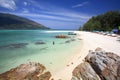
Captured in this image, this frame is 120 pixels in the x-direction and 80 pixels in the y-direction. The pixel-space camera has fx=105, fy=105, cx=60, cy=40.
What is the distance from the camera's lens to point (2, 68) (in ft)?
30.4

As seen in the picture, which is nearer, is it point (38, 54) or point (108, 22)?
point (38, 54)

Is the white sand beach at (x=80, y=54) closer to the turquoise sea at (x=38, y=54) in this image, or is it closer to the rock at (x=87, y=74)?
the turquoise sea at (x=38, y=54)

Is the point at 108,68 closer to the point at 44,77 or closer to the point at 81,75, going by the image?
the point at 81,75

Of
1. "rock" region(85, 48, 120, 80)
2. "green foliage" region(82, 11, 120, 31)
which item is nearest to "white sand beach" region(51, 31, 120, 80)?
"rock" region(85, 48, 120, 80)

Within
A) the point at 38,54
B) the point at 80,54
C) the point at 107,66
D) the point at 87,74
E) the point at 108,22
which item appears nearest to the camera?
the point at 107,66

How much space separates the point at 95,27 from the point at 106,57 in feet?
243

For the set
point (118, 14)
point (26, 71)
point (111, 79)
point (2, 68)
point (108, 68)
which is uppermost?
point (118, 14)

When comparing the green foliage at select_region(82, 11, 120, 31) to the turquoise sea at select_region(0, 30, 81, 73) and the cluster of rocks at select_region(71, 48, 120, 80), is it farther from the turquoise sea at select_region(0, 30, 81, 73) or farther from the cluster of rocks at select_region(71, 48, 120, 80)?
the cluster of rocks at select_region(71, 48, 120, 80)

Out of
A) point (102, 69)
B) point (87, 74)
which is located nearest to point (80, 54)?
point (87, 74)

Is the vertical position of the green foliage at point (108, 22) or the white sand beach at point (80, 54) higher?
the green foliage at point (108, 22)

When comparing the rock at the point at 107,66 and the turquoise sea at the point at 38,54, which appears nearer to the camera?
the rock at the point at 107,66

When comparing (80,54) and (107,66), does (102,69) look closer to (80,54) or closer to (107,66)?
(107,66)

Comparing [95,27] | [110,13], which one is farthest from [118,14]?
[95,27]

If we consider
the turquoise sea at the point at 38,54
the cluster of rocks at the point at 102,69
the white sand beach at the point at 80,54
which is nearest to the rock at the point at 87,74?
the cluster of rocks at the point at 102,69
